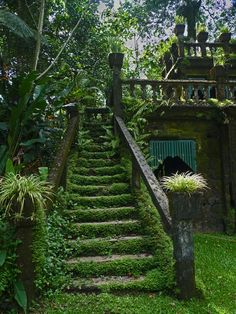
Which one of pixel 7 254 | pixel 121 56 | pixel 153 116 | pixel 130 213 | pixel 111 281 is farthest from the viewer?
pixel 153 116

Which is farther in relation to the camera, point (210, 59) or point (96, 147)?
point (210, 59)

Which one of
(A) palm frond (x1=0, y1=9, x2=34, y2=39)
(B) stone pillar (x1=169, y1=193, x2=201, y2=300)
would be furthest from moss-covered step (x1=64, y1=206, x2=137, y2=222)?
(A) palm frond (x1=0, y1=9, x2=34, y2=39)

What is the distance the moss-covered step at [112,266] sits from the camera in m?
4.12

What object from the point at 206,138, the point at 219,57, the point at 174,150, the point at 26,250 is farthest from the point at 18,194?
the point at 219,57

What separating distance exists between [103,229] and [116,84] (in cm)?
454

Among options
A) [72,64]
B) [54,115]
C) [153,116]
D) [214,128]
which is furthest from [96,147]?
[72,64]

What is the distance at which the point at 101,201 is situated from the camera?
564 centimetres

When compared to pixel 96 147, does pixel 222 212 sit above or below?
below

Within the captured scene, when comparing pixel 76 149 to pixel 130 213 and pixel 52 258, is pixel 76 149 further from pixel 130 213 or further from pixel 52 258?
pixel 52 258

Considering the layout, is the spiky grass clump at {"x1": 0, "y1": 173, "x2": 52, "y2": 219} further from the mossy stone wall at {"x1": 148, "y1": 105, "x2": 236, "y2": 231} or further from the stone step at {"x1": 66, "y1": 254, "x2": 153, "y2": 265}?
the mossy stone wall at {"x1": 148, "y1": 105, "x2": 236, "y2": 231}

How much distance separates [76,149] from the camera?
7.41 meters

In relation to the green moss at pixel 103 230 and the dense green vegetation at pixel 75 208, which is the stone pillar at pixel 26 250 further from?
the green moss at pixel 103 230

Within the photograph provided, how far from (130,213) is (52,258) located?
5.27ft

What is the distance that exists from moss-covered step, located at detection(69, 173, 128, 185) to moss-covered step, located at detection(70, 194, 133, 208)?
640 millimetres
